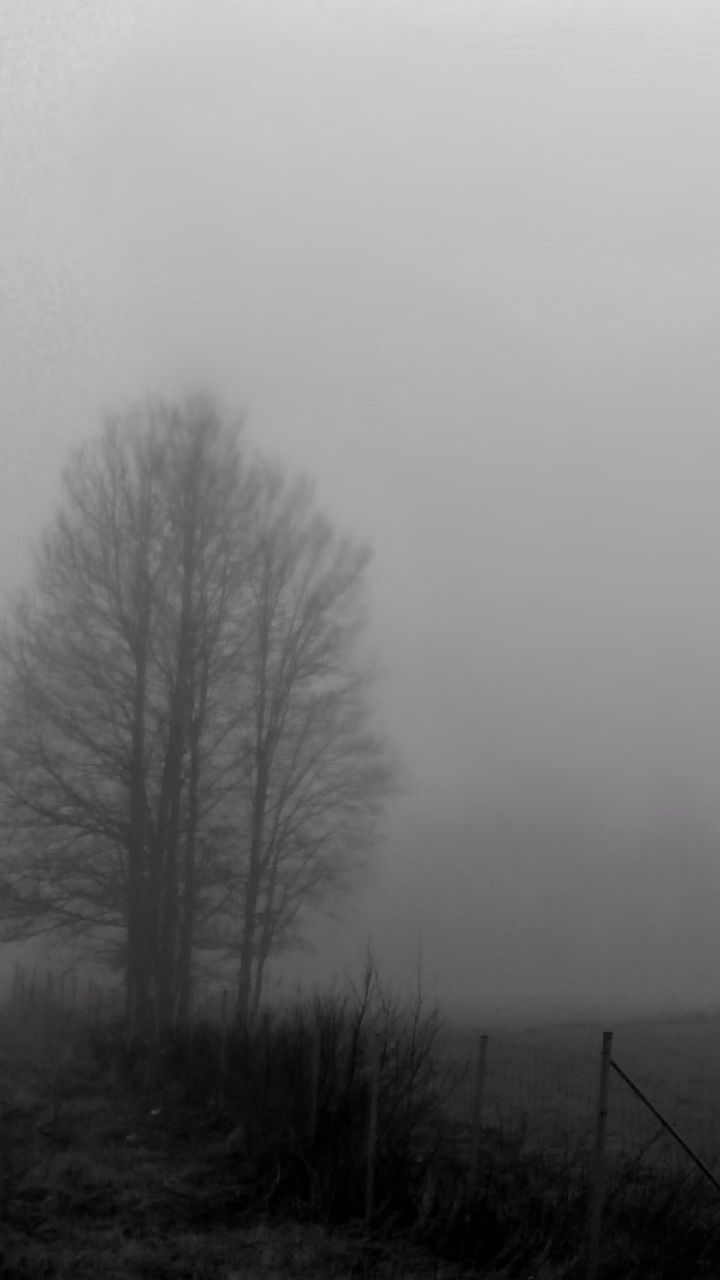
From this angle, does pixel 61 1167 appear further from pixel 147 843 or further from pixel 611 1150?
pixel 147 843

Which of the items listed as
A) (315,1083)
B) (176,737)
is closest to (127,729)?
(176,737)

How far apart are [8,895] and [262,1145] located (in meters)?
12.8

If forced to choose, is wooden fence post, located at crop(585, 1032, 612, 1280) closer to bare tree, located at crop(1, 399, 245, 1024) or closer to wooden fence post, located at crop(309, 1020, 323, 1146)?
wooden fence post, located at crop(309, 1020, 323, 1146)

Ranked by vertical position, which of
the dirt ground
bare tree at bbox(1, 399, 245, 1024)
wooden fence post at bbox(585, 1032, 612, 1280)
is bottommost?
the dirt ground

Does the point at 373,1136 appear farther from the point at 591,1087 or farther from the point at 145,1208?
the point at 591,1087

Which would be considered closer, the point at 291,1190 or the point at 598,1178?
the point at 598,1178

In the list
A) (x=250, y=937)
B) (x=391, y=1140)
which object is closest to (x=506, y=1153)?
(x=391, y=1140)

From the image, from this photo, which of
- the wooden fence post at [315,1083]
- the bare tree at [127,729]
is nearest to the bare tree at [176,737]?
the bare tree at [127,729]

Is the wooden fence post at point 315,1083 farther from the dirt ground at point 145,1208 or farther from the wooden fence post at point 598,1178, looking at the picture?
the wooden fence post at point 598,1178

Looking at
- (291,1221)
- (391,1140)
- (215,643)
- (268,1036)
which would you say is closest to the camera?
(291,1221)

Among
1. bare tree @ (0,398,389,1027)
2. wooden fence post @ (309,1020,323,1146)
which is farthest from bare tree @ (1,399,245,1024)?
wooden fence post @ (309,1020,323,1146)

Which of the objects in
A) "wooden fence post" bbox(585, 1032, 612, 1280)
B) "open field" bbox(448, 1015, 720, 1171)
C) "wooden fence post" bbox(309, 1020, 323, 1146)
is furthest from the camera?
"open field" bbox(448, 1015, 720, 1171)

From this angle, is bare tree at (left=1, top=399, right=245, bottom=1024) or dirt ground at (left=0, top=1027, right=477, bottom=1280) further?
bare tree at (left=1, top=399, right=245, bottom=1024)

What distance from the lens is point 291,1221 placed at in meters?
12.4
